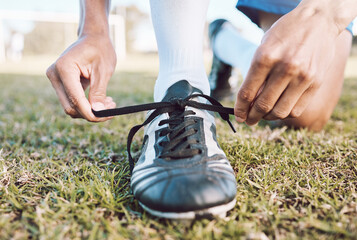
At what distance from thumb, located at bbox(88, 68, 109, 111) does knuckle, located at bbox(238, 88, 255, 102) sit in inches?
22.1

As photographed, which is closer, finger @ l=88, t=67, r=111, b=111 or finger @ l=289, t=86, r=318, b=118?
finger @ l=289, t=86, r=318, b=118

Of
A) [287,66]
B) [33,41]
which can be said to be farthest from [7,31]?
[287,66]

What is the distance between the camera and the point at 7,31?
17.5m

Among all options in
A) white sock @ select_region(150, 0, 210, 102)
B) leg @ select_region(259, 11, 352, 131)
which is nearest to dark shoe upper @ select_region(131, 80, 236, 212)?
white sock @ select_region(150, 0, 210, 102)

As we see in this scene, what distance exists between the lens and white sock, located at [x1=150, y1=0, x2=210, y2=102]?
4.04 ft

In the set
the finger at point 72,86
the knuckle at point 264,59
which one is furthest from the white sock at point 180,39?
the knuckle at point 264,59

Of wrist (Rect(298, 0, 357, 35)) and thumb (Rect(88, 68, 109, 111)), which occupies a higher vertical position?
wrist (Rect(298, 0, 357, 35))

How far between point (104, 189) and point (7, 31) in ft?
66.7

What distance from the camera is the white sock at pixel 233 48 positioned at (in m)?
1.73

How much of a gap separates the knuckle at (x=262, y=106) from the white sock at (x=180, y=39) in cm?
39

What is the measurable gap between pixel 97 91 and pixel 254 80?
26.0 inches

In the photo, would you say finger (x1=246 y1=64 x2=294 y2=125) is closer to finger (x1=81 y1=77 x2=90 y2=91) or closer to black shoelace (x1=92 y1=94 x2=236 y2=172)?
black shoelace (x1=92 y1=94 x2=236 y2=172)

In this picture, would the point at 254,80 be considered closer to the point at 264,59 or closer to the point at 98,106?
the point at 264,59

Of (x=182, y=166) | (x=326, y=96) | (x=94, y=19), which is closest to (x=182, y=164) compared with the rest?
(x=182, y=166)
